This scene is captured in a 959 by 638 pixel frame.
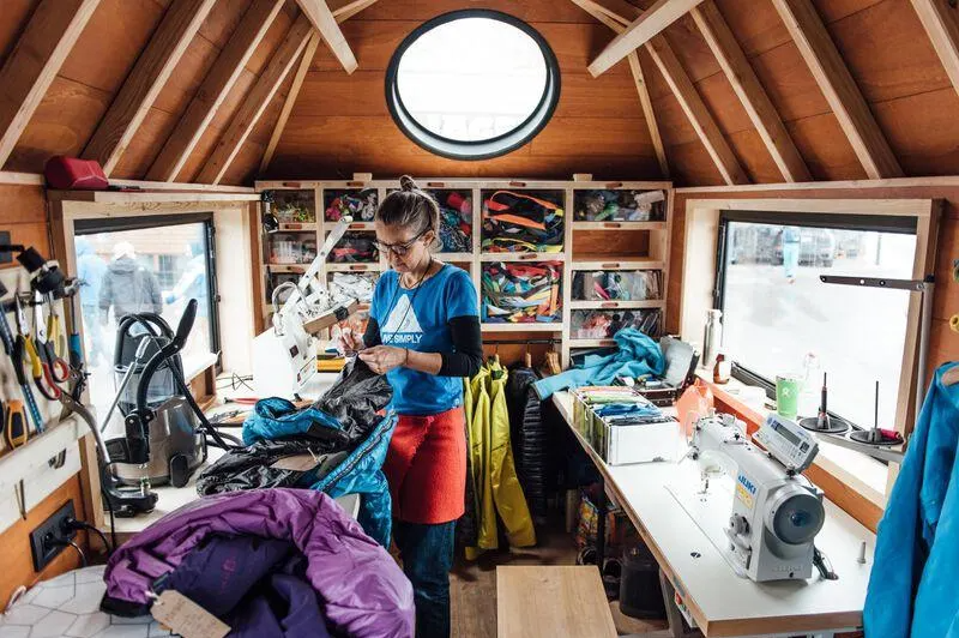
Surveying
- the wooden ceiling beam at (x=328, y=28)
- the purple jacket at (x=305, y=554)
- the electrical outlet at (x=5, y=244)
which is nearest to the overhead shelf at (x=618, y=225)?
the wooden ceiling beam at (x=328, y=28)

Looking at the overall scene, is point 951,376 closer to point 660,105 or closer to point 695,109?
point 695,109

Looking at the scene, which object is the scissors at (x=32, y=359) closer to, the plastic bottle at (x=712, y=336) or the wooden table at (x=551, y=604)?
the wooden table at (x=551, y=604)

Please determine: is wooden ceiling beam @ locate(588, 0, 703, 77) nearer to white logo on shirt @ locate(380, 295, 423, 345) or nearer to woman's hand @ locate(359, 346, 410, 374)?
white logo on shirt @ locate(380, 295, 423, 345)

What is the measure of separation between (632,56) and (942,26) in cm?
174

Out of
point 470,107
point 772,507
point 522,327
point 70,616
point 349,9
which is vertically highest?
point 470,107

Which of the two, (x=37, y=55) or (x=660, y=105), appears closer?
(x=37, y=55)

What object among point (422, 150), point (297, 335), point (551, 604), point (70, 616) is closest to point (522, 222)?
point (422, 150)

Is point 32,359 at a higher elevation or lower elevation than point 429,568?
higher

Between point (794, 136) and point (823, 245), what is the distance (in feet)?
1.86

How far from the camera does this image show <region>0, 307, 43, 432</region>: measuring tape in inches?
59.0

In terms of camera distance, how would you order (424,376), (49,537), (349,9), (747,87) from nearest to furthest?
(49,537) → (424,376) → (747,87) → (349,9)

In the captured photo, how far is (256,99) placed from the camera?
2.73m

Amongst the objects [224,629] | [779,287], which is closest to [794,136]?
[779,287]

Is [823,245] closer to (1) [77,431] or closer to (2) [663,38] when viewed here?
(2) [663,38]
